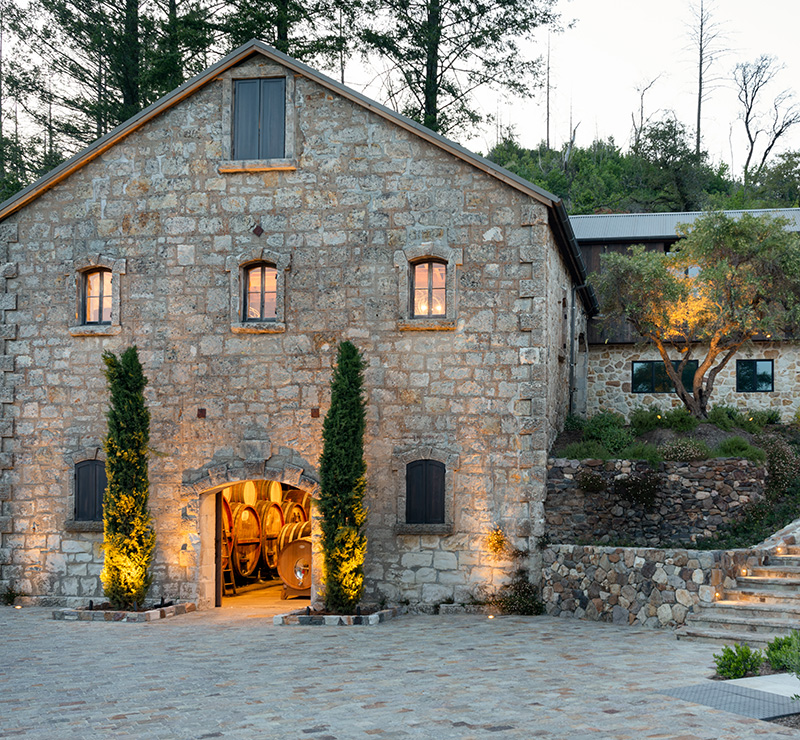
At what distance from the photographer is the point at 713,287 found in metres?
16.9

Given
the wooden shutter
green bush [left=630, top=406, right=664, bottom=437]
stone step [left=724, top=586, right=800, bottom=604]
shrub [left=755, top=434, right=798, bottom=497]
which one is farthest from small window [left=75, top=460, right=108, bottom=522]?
shrub [left=755, top=434, right=798, bottom=497]

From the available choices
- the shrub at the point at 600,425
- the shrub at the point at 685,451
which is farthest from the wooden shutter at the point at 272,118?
the shrub at the point at 685,451

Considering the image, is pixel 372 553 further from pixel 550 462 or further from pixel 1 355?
pixel 1 355

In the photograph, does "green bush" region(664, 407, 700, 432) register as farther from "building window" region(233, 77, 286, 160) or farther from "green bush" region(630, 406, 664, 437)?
"building window" region(233, 77, 286, 160)

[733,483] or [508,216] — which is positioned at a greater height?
[508,216]

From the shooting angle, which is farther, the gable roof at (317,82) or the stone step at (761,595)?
the gable roof at (317,82)

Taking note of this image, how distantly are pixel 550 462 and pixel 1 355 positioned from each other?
932cm

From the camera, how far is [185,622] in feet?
43.3

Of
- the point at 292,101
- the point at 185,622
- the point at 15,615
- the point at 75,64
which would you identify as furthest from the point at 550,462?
the point at 75,64

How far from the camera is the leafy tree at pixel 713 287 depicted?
657 inches

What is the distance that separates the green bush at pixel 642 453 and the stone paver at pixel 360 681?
2917 millimetres

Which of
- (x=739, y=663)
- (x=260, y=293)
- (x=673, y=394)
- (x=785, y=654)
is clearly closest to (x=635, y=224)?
(x=673, y=394)

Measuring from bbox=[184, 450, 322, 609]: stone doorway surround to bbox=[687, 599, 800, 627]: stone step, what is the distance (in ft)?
18.5

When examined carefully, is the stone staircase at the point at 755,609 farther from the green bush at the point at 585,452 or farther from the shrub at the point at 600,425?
the shrub at the point at 600,425
